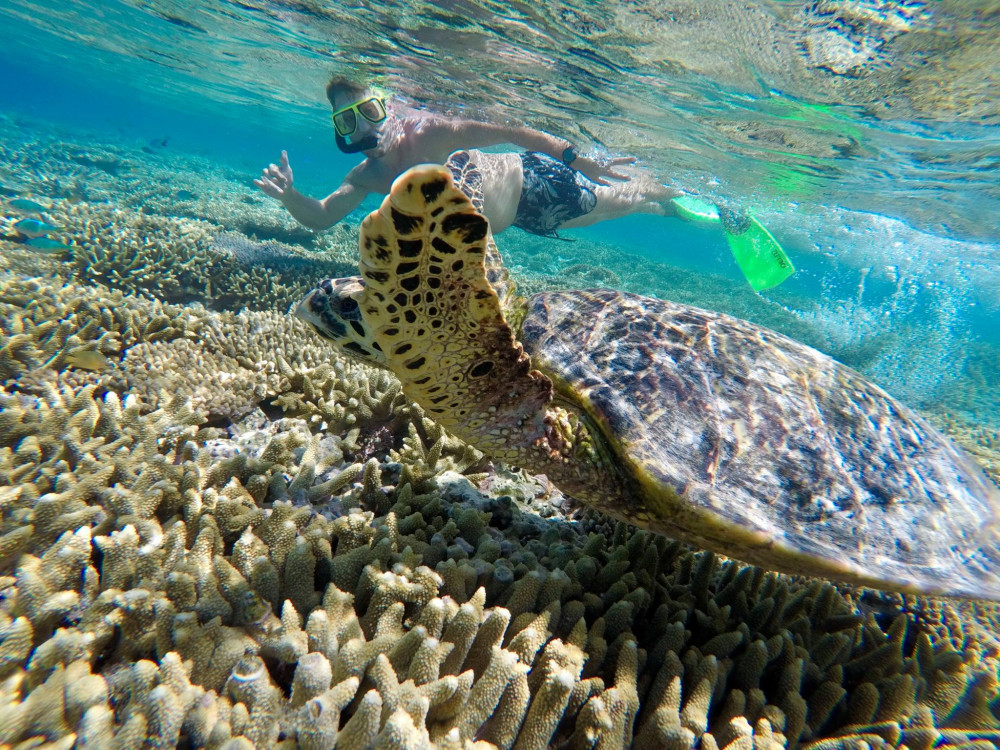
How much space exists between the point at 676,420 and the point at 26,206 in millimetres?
11112

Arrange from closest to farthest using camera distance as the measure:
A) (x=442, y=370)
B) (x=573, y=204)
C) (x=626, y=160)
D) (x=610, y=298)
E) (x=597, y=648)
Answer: (x=597, y=648) < (x=442, y=370) < (x=610, y=298) < (x=573, y=204) < (x=626, y=160)

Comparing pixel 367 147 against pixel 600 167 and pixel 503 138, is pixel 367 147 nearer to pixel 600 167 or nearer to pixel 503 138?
pixel 503 138

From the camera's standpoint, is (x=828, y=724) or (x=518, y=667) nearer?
(x=518, y=667)

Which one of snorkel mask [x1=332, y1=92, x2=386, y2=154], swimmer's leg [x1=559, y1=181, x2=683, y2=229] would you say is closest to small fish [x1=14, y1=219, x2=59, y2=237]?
snorkel mask [x1=332, y1=92, x2=386, y2=154]

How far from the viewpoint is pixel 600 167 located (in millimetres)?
13828

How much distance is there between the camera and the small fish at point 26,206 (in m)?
7.62

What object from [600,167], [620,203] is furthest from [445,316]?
[600,167]

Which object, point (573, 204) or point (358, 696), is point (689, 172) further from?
point (358, 696)

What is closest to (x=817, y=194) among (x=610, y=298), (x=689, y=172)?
(x=689, y=172)

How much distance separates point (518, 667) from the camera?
5.07 ft

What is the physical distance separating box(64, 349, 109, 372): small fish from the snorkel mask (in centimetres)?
579

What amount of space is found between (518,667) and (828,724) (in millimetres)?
1523

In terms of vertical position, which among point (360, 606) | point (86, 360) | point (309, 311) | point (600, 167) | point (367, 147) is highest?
→ point (600, 167)

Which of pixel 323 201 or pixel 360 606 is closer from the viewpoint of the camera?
pixel 360 606
